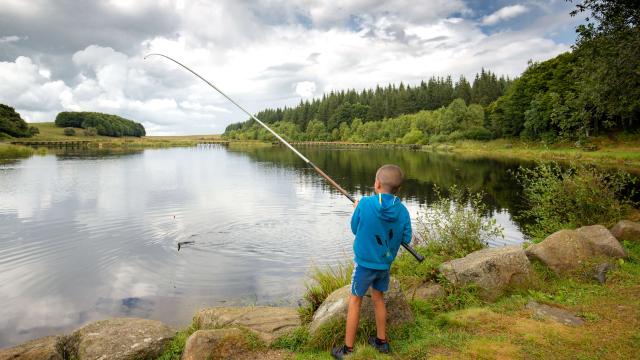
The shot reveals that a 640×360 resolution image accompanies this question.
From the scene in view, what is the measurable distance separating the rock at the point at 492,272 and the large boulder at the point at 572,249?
4.12ft

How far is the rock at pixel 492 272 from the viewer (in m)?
7.73

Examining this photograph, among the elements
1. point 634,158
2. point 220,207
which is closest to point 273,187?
point 220,207

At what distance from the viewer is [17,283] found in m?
12.5

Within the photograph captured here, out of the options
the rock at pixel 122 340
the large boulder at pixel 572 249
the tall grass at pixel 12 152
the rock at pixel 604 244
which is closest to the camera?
the rock at pixel 122 340

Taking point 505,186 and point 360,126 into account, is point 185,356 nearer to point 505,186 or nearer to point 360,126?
point 505,186

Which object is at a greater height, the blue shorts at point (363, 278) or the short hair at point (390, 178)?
the short hair at point (390, 178)

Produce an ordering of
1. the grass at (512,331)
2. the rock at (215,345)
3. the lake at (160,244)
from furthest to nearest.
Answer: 1. the lake at (160,244)
2. the rock at (215,345)
3. the grass at (512,331)

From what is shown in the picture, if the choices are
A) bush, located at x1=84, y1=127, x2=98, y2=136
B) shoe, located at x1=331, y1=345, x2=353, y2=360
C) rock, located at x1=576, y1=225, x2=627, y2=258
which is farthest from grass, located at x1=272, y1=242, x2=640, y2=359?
bush, located at x1=84, y1=127, x2=98, y2=136

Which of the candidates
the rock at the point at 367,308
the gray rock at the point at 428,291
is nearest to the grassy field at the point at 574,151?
the gray rock at the point at 428,291

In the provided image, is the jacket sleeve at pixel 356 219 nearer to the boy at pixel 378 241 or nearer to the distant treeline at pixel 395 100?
the boy at pixel 378 241

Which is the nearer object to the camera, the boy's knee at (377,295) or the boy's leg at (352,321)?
the boy's leg at (352,321)

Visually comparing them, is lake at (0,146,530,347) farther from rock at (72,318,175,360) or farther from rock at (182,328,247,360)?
rock at (182,328,247,360)

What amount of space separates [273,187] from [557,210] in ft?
78.2

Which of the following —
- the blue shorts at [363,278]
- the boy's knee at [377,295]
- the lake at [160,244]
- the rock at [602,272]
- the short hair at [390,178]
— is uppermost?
the short hair at [390,178]
